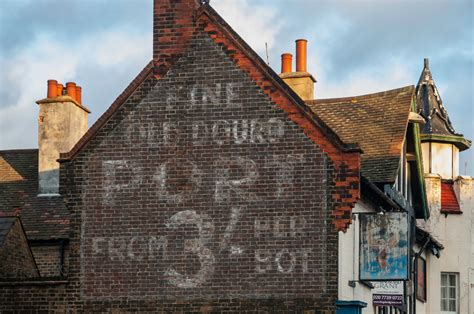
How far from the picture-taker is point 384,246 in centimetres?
2939

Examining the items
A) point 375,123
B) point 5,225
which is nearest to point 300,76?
point 375,123

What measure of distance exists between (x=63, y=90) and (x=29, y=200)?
4396mm

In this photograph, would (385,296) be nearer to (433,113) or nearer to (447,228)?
(447,228)

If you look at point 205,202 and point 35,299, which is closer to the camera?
point 205,202

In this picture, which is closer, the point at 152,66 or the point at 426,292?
the point at 152,66

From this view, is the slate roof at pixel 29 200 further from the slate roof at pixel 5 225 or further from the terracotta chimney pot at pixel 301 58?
the terracotta chimney pot at pixel 301 58

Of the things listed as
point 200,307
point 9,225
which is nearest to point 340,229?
point 200,307

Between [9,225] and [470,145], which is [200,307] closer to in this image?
[9,225]

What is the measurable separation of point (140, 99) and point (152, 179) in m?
1.84

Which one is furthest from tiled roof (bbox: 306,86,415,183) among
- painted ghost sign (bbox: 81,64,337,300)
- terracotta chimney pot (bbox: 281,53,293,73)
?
painted ghost sign (bbox: 81,64,337,300)

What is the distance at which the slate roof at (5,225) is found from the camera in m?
31.0

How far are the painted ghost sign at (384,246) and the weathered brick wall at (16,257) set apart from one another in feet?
26.1

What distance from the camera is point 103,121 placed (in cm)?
2956

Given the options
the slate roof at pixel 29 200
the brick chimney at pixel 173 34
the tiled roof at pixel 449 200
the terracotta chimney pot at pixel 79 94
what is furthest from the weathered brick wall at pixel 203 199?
the tiled roof at pixel 449 200
